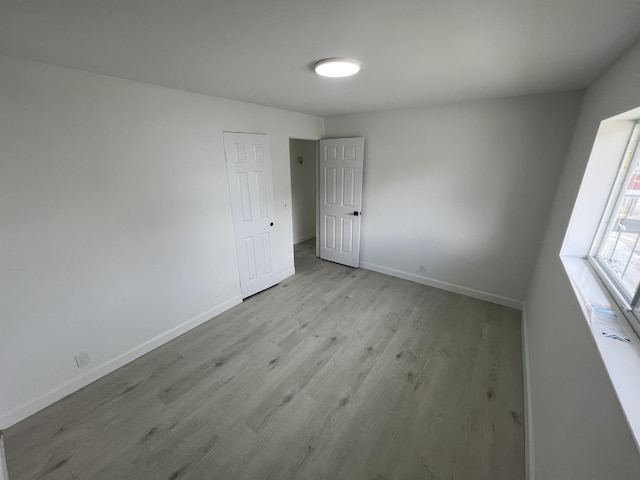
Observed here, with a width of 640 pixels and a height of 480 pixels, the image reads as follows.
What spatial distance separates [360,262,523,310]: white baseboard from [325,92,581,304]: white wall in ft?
0.10

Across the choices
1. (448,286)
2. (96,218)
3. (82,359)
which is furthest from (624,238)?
(82,359)

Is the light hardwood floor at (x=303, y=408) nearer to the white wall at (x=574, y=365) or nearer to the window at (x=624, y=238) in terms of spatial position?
the white wall at (x=574, y=365)

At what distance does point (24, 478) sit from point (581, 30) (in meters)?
3.86

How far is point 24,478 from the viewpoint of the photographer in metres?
1.52

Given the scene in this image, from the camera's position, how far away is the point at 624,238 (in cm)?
153

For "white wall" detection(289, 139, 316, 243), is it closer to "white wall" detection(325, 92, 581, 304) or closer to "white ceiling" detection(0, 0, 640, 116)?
"white wall" detection(325, 92, 581, 304)

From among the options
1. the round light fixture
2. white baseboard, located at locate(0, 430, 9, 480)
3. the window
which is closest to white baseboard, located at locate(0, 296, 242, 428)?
white baseboard, located at locate(0, 430, 9, 480)

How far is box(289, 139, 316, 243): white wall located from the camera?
5148 mm

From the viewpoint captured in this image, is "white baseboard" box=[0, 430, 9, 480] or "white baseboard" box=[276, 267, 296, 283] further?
"white baseboard" box=[276, 267, 296, 283]

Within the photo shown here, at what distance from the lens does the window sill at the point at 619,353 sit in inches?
30.2

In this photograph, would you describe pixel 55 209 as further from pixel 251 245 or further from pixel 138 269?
pixel 251 245

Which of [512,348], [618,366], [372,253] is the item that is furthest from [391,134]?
[618,366]

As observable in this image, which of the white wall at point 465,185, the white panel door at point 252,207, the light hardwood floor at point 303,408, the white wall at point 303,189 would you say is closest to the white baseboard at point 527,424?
the light hardwood floor at point 303,408

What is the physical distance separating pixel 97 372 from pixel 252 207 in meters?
2.14
